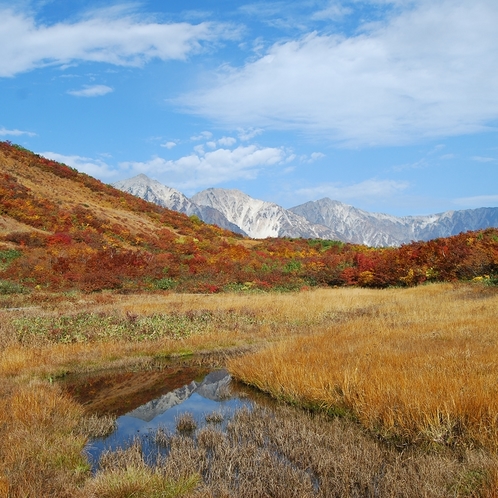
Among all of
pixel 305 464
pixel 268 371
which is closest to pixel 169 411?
pixel 268 371

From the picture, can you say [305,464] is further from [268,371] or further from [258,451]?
[268,371]

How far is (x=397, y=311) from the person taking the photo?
60.3 feet

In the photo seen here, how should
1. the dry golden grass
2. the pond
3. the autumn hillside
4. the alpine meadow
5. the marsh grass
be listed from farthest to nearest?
the autumn hillside → the dry golden grass → the alpine meadow → the pond → the marsh grass

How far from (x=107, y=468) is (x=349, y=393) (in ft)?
14.0

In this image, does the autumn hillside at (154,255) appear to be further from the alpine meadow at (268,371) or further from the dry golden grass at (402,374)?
the dry golden grass at (402,374)

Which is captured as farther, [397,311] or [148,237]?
[148,237]

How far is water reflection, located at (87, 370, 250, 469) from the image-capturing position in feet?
23.3

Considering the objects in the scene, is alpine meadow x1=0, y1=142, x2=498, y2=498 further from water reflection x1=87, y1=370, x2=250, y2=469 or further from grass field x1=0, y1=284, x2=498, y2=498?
water reflection x1=87, y1=370, x2=250, y2=469

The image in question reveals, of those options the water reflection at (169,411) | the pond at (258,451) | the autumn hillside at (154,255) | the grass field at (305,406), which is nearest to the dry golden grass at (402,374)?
the grass field at (305,406)

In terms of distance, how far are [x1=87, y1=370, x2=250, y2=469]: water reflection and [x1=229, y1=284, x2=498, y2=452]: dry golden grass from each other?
797 millimetres

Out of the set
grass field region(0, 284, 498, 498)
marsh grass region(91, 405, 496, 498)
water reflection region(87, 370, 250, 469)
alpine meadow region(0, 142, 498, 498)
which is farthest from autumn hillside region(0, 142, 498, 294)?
marsh grass region(91, 405, 496, 498)

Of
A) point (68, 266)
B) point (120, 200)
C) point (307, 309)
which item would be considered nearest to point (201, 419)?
point (307, 309)

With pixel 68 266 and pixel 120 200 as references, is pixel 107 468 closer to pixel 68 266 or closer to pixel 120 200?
pixel 68 266

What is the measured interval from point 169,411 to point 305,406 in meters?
2.84
